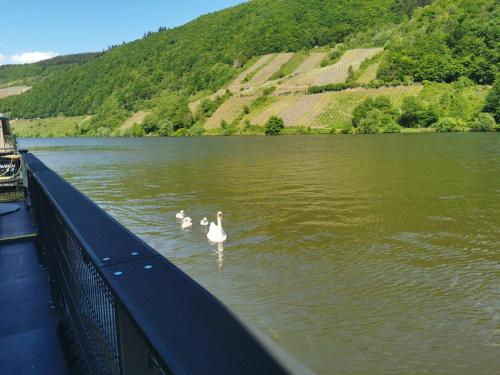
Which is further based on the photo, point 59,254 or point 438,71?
point 438,71

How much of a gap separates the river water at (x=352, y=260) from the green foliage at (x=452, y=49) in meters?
83.7

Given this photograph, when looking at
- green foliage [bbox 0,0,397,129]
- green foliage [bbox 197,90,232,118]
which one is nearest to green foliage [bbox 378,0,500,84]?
green foliage [bbox 197,90,232,118]

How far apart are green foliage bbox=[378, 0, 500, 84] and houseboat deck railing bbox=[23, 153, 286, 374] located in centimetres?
10620

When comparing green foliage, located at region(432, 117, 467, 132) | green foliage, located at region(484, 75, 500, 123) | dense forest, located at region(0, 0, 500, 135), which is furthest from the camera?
dense forest, located at region(0, 0, 500, 135)

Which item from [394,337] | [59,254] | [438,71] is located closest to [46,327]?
[59,254]

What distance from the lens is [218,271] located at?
10.3 meters

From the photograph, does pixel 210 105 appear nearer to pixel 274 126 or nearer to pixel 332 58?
pixel 274 126

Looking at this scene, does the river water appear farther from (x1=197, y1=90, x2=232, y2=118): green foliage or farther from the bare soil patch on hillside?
the bare soil patch on hillside

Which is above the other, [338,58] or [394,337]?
[338,58]

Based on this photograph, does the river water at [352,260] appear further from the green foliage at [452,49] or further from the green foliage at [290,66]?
the green foliage at [290,66]

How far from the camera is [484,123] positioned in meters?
72.5

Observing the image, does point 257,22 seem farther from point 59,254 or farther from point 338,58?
point 59,254

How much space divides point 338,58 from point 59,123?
4261 inches

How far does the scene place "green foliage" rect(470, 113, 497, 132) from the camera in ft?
236
